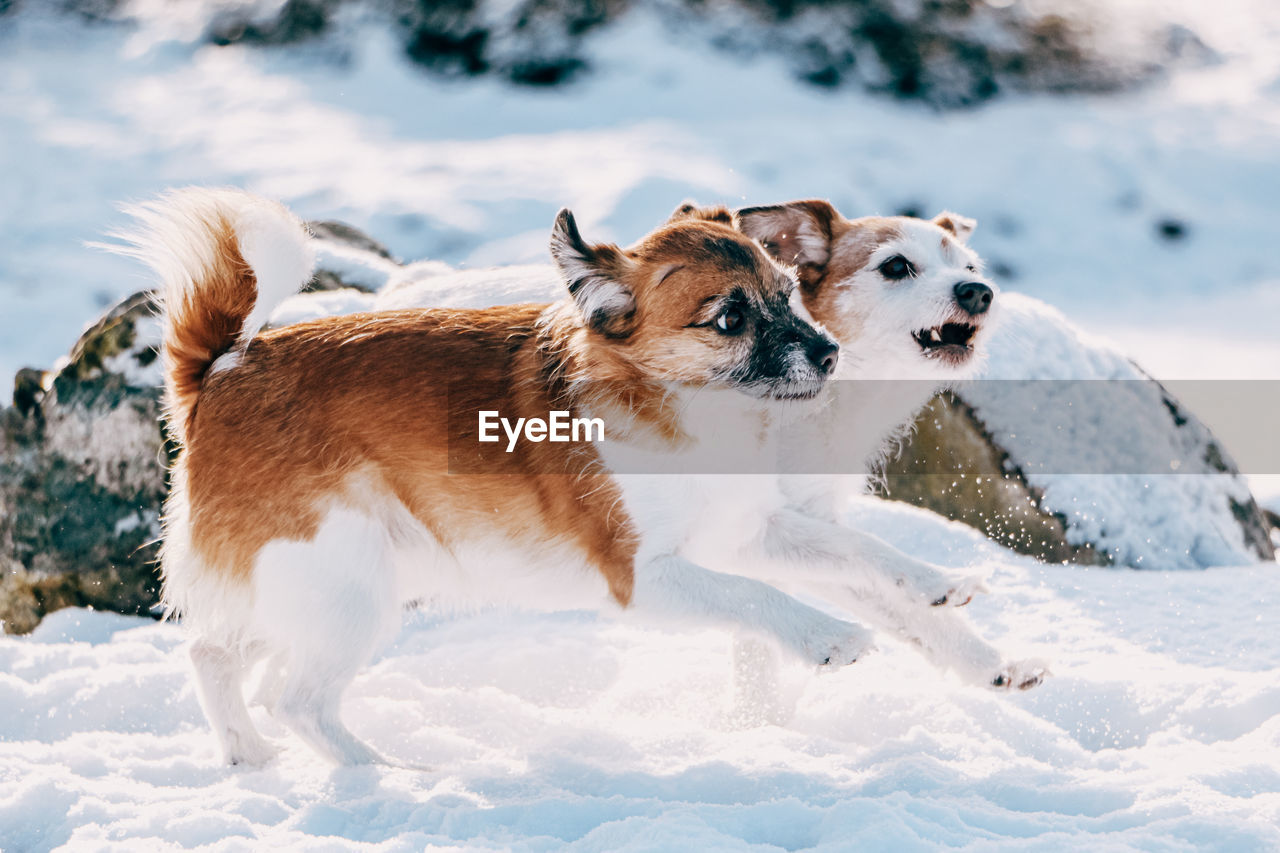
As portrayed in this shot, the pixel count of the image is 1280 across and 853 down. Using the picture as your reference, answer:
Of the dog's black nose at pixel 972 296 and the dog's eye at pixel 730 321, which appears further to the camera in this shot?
the dog's black nose at pixel 972 296

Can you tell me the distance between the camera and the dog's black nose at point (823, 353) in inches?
121

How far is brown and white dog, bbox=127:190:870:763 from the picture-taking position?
315 centimetres

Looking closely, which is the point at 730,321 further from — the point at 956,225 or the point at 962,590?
the point at 956,225

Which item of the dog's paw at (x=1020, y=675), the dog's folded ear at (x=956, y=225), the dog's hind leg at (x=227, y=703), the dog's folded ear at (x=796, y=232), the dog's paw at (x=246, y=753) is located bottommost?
the dog's paw at (x=246, y=753)

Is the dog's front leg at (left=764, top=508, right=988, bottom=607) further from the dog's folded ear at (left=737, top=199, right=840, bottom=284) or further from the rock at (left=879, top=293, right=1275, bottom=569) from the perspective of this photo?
the rock at (left=879, top=293, right=1275, bottom=569)

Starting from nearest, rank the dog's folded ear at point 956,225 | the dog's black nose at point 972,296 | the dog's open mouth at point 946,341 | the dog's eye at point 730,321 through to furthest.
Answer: the dog's eye at point 730,321, the dog's black nose at point 972,296, the dog's open mouth at point 946,341, the dog's folded ear at point 956,225

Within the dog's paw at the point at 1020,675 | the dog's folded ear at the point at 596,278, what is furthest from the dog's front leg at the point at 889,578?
the dog's folded ear at the point at 596,278

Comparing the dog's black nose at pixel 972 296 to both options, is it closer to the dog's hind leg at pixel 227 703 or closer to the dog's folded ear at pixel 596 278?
the dog's folded ear at pixel 596 278

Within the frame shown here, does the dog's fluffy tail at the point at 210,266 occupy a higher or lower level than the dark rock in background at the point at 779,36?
lower

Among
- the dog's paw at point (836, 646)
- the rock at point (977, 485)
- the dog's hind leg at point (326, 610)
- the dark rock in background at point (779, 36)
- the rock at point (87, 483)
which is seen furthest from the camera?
the dark rock in background at point (779, 36)

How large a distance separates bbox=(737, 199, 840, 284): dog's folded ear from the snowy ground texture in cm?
141

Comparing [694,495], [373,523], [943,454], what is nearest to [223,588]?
[373,523]

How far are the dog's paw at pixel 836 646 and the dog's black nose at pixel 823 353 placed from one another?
0.69 metres

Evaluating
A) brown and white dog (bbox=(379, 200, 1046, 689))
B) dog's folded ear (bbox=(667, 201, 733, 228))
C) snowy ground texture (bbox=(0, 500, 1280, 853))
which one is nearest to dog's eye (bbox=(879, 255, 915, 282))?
brown and white dog (bbox=(379, 200, 1046, 689))
